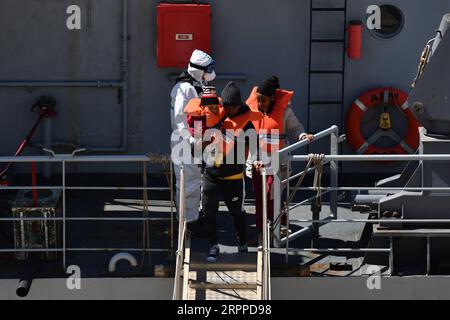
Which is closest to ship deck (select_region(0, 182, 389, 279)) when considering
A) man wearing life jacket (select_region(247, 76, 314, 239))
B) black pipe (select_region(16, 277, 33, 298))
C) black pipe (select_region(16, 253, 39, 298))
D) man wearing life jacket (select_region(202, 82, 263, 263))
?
black pipe (select_region(16, 253, 39, 298))

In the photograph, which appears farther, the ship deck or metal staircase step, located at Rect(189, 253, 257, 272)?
the ship deck

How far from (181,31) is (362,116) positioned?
1.92 metres

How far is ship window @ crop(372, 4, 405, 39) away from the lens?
10.9 meters

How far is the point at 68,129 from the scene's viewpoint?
10883 mm

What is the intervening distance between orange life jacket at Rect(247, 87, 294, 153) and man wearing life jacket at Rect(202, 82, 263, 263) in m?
0.57

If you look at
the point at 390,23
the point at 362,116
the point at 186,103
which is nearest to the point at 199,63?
the point at 186,103

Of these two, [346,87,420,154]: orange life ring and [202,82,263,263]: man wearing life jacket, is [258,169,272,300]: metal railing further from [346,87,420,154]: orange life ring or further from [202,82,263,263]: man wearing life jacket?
[346,87,420,154]: orange life ring

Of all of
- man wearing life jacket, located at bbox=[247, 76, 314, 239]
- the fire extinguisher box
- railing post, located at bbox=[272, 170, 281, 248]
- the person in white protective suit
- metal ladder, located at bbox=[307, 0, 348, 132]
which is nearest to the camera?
railing post, located at bbox=[272, 170, 281, 248]

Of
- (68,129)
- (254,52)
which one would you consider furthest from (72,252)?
(254,52)

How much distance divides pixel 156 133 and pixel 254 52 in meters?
1.22

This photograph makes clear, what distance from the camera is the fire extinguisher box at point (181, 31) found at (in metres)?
10.5

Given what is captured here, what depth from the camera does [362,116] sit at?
1089 cm

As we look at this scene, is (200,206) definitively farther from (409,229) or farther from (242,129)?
(409,229)

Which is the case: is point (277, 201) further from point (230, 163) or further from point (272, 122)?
point (272, 122)
